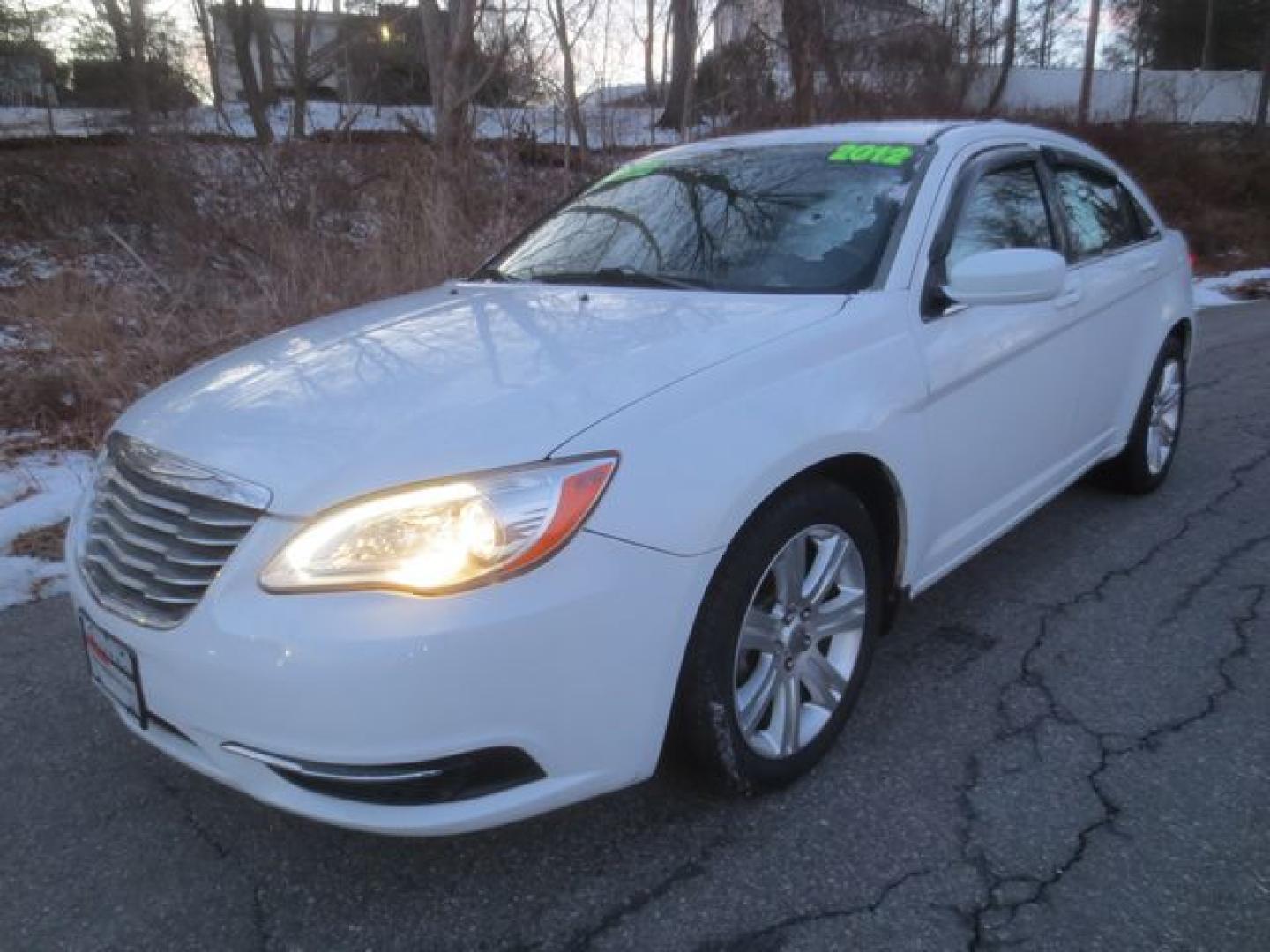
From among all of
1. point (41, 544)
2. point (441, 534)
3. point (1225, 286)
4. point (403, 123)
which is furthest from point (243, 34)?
point (441, 534)

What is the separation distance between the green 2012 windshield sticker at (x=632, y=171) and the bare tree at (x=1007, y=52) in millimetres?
20073

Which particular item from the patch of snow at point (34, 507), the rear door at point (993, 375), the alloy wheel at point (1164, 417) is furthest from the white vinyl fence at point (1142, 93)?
the patch of snow at point (34, 507)

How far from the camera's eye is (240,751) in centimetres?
188

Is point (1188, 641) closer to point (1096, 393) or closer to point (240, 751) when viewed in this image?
point (1096, 393)

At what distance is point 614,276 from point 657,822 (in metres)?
1.58

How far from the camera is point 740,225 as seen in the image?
3020 mm

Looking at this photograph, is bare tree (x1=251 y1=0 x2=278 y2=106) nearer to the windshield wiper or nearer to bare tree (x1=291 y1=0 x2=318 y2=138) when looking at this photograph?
bare tree (x1=291 y1=0 x2=318 y2=138)

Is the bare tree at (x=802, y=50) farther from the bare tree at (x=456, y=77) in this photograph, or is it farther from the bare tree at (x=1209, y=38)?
the bare tree at (x=1209, y=38)

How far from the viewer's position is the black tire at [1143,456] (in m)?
4.18

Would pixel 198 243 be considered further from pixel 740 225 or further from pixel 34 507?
pixel 740 225

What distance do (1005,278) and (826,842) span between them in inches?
58.9

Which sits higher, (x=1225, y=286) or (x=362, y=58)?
(x=362, y=58)

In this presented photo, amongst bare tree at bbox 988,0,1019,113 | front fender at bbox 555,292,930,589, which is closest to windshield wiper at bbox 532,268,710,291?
front fender at bbox 555,292,930,589

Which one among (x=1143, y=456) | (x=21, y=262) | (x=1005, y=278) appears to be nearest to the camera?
(x=1005, y=278)
